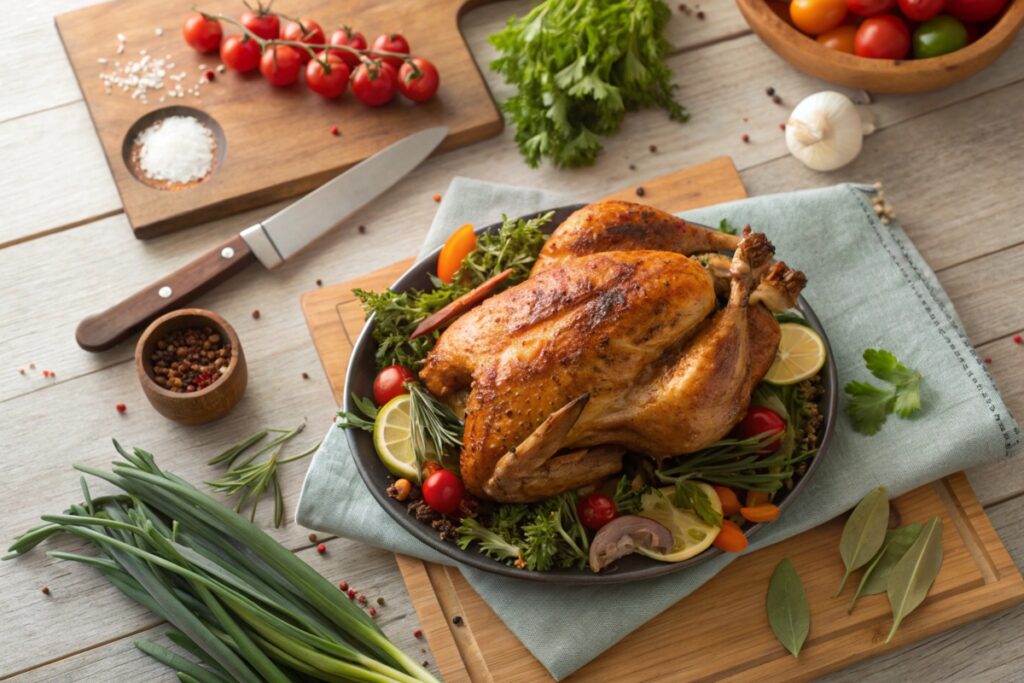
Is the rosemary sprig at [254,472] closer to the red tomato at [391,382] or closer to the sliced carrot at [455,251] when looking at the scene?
the red tomato at [391,382]

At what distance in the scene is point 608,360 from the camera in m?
2.94

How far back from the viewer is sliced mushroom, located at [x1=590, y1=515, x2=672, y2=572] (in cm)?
311

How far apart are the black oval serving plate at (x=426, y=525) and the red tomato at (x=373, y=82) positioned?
83 cm

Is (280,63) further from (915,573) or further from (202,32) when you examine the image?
(915,573)

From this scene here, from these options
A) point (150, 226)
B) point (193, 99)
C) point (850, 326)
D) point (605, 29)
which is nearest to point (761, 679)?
point (850, 326)

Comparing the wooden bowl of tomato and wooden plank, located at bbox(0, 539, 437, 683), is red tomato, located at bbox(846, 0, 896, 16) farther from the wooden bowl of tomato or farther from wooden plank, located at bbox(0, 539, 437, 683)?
wooden plank, located at bbox(0, 539, 437, 683)

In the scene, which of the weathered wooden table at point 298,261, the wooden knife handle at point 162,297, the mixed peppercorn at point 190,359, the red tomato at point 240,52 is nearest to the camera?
the weathered wooden table at point 298,261

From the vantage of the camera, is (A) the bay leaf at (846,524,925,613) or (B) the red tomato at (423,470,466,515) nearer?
(B) the red tomato at (423,470,466,515)

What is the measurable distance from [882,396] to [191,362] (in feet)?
7.41

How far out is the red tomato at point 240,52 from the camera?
415 cm

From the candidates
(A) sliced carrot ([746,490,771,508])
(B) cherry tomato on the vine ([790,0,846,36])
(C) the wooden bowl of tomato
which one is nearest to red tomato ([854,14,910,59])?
(C) the wooden bowl of tomato

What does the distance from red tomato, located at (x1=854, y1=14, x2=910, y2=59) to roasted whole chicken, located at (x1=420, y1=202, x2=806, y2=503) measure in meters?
1.31

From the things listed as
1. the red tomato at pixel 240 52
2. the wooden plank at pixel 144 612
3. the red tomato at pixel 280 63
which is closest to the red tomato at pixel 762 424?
the wooden plank at pixel 144 612

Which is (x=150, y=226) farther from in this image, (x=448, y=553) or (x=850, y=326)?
(x=850, y=326)
